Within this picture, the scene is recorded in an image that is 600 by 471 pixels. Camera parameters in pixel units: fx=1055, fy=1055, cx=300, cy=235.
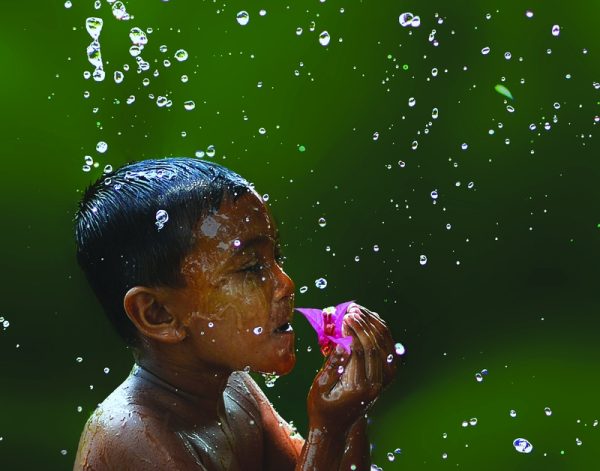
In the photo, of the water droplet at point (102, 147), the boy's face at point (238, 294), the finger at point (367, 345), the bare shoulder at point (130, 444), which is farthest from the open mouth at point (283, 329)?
the water droplet at point (102, 147)

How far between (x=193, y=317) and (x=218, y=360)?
78 mm

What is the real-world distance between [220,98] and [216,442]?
1.36 meters

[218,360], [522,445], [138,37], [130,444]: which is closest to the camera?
[130,444]

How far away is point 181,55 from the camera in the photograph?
9.04ft

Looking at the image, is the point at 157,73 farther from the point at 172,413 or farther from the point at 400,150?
the point at 172,413

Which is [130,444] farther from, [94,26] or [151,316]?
[94,26]

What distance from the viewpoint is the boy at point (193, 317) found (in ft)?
4.93

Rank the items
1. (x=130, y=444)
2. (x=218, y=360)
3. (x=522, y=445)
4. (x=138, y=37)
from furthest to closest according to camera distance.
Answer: (x=522, y=445) → (x=138, y=37) → (x=218, y=360) → (x=130, y=444)

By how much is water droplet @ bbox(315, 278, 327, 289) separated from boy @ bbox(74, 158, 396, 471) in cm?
119

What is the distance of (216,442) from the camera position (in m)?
1.61

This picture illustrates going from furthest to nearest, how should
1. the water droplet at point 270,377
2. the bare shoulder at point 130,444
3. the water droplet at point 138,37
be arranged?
1. the water droplet at point 138,37
2. the water droplet at point 270,377
3. the bare shoulder at point 130,444

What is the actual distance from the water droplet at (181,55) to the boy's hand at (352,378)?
4.61ft

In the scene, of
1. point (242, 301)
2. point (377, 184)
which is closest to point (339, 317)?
point (242, 301)

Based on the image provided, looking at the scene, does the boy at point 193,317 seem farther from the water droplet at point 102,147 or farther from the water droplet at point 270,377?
the water droplet at point 102,147
